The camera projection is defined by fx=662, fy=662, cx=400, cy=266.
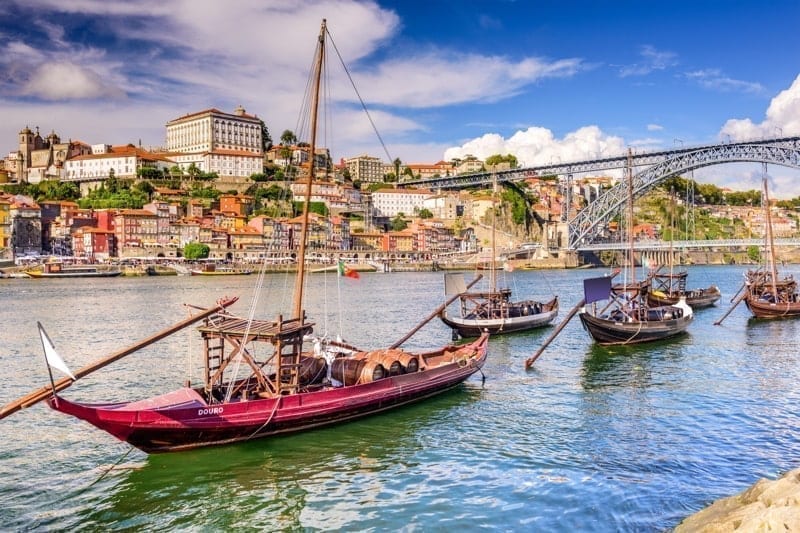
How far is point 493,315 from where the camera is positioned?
26.2 m

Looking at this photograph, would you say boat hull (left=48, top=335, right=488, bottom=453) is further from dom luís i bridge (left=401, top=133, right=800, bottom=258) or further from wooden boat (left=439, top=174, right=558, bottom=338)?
dom luís i bridge (left=401, top=133, right=800, bottom=258)

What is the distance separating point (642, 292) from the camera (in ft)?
76.7

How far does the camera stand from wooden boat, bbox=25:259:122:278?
227 ft

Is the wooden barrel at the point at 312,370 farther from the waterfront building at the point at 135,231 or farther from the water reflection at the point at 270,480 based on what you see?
the waterfront building at the point at 135,231

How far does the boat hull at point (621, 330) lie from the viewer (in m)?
22.0

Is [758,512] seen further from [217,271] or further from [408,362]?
[217,271]

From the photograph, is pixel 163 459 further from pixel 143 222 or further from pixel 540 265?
pixel 540 265

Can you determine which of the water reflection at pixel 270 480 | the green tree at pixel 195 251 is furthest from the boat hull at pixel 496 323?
the green tree at pixel 195 251

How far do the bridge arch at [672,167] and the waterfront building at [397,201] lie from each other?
3143 centimetres

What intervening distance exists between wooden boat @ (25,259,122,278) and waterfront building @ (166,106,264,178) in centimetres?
3774

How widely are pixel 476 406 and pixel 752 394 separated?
21.2 ft

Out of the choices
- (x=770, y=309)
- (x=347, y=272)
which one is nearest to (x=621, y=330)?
(x=347, y=272)

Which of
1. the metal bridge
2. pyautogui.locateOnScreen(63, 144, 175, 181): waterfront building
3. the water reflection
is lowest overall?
the water reflection

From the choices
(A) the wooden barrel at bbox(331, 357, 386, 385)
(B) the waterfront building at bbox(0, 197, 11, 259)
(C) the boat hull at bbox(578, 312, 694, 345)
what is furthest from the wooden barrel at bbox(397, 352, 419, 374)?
(B) the waterfront building at bbox(0, 197, 11, 259)
